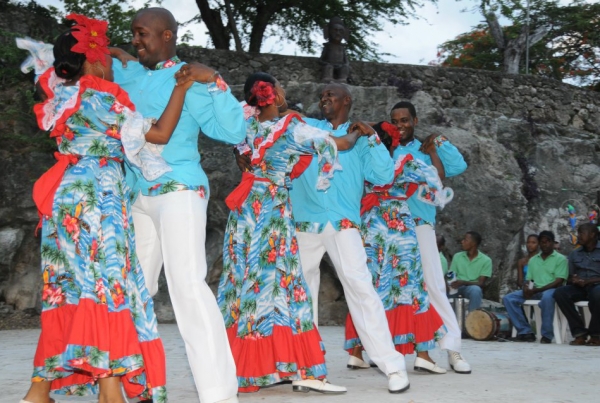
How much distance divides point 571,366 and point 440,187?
189 centimetres

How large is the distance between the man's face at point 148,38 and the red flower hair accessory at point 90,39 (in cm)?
29

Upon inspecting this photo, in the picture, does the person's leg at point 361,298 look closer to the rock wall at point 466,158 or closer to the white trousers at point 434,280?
the white trousers at point 434,280

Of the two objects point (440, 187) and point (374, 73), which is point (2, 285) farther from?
point (374, 73)

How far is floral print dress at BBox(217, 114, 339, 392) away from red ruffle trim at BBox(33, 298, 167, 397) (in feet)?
4.06

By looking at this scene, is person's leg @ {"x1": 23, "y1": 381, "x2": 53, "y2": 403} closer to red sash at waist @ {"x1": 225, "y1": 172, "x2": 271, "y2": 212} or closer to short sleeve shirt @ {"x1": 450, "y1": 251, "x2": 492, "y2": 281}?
red sash at waist @ {"x1": 225, "y1": 172, "x2": 271, "y2": 212}

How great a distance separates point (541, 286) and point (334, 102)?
5799 mm

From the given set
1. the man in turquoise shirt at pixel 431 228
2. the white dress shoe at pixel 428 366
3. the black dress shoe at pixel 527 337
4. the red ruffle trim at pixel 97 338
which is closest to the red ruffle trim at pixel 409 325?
the white dress shoe at pixel 428 366

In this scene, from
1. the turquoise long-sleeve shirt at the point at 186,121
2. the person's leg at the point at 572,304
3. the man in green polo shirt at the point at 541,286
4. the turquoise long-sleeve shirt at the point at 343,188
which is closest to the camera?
the turquoise long-sleeve shirt at the point at 186,121

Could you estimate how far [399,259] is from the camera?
6648mm

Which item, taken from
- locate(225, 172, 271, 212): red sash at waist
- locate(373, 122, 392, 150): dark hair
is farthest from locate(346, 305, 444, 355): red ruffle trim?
locate(225, 172, 271, 212): red sash at waist

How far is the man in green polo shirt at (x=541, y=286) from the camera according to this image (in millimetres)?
10711

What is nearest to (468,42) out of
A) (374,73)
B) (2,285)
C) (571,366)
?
(374,73)

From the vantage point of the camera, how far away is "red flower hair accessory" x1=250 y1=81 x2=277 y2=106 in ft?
18.1

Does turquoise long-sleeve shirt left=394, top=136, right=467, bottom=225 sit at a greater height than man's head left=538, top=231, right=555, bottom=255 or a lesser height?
greater
